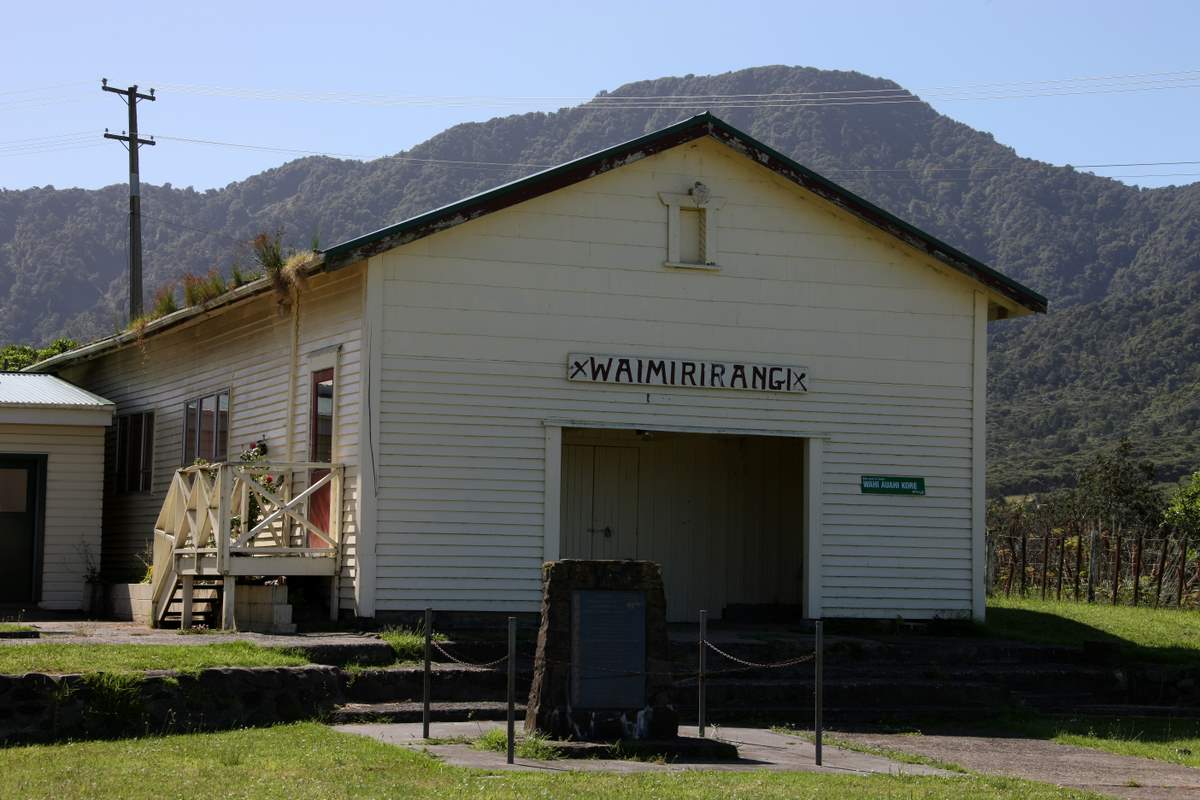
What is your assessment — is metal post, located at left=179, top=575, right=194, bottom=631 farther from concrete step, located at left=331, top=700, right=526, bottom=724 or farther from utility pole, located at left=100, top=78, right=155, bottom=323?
utility pole, located at left=100, top=78, right=155, bottom=323

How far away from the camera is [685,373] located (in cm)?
1909

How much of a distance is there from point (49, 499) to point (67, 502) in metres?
0.26

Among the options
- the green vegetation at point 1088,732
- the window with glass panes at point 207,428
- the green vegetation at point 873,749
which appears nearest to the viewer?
the green vegetation at point 873,749

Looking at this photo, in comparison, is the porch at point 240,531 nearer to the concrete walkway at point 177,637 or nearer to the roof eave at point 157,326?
the concrete walkway at point 177,637

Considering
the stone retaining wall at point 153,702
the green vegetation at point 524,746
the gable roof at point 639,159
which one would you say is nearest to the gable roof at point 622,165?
the gable roof at point 639,159

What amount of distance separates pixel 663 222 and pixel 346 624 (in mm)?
6038

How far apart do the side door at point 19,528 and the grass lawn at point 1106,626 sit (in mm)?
13781

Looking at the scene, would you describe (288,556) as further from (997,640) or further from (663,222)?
(997,640)

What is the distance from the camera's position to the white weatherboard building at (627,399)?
18.0 meters

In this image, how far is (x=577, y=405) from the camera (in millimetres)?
18703

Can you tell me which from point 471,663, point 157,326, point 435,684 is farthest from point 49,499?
point 471,663

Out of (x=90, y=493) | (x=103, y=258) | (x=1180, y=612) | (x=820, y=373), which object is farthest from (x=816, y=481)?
(x=103, y=258)

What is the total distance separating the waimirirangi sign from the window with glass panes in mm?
6305

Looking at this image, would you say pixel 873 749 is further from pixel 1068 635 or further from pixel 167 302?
pixel 167 302
